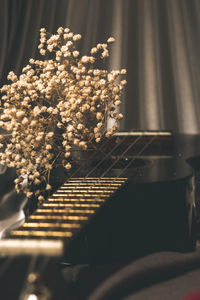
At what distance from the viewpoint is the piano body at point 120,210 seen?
2.13ft

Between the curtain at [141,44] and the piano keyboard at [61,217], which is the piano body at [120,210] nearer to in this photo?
the piano keyboard at [61,217]

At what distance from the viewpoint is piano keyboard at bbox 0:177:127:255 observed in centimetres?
53

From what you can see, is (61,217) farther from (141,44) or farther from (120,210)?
(141,44)

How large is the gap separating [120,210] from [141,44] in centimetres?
130

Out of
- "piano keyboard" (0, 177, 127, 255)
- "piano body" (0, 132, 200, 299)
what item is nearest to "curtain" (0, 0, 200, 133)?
"piano body" (0, 132, 200, 299)

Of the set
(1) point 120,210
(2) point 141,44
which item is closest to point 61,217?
(1) point 120,210

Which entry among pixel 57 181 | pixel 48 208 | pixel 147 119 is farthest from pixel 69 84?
pixel 147 119

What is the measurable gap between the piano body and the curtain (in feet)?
2.70

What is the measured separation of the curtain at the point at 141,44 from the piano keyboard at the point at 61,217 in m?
1.14

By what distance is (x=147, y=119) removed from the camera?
1.98 meters

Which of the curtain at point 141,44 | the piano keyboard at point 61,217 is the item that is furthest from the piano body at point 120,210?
the curtain at point 141,44

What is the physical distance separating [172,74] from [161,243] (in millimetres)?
1219

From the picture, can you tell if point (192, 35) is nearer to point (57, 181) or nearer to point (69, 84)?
point (69, 84)

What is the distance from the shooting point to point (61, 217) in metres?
0.65
